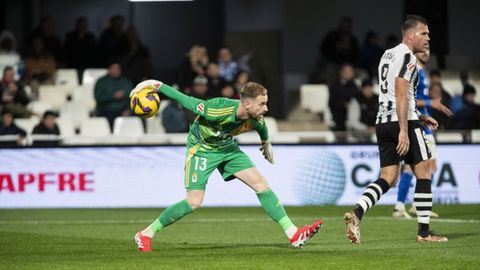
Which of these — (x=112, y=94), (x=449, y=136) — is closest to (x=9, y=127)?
(x=112, y=94)

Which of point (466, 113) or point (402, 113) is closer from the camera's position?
point (402, 113)

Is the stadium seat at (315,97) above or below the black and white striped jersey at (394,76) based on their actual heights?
below

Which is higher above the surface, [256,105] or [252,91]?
[252,91]

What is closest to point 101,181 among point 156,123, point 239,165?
point 156,123

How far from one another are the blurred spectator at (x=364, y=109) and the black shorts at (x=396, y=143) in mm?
10400

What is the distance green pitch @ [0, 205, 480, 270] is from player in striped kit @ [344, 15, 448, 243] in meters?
0.47

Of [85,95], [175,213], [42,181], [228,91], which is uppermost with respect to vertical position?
[175,213]

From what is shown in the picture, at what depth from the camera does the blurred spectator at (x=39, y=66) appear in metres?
25.1

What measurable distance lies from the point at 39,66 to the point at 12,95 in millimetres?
1653

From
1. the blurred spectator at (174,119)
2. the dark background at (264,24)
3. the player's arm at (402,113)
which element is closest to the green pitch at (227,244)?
the player's arm at (402,113)

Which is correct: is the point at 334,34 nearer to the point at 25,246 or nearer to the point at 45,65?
the point at 45,65

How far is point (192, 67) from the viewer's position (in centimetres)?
2417

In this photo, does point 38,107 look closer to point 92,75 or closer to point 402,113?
point 92,75

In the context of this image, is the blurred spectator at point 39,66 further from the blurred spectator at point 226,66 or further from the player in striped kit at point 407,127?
the player in striped kit at point 407,127
